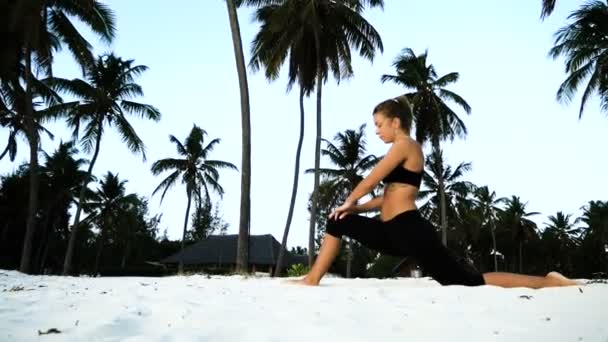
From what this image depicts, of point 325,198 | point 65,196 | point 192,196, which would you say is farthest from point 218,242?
point 65,196

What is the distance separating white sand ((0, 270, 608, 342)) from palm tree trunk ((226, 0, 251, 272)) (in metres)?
6.51

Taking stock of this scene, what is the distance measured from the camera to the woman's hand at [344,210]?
3223 mm

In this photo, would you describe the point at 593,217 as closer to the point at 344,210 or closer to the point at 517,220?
the point at 517,220

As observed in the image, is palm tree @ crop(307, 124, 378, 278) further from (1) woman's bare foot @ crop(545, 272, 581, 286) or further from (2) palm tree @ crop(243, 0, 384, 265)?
(1) woman's bare foot @ crop(545, 272, 581, 286)

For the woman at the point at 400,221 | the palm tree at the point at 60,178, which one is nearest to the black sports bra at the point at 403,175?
the woman at the point at 400,221

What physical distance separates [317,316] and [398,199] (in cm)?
116

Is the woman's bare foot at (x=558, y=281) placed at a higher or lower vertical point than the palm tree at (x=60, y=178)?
lower

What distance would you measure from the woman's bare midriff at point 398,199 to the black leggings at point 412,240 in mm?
37

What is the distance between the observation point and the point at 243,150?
9953 millimetres

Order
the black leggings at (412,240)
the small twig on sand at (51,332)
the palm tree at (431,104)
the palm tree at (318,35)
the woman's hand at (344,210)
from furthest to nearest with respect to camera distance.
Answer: the palm tree at (431,104) → the palm tree at (318,35) → the woman's hand at (344,210) → the black leggings at (412,240) → the small twig on sand at (51,332)

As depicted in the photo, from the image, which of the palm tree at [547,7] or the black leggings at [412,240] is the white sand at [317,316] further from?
the palm tree at [547,7]

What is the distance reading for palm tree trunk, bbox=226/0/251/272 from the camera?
9.62 m

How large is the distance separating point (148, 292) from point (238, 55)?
26.2 feet

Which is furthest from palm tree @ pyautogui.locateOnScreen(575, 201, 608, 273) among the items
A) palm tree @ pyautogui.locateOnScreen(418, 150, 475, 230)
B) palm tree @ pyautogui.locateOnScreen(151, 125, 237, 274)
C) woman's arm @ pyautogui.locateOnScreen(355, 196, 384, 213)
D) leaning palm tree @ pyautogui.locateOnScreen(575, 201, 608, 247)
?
woman's arm @ pyautogui.locateOnScreen(355, 196, 384, 213)
